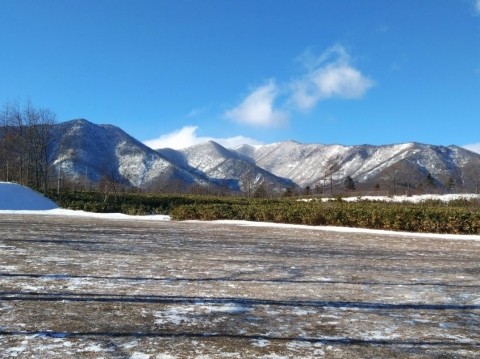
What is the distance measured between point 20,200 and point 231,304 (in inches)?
1089

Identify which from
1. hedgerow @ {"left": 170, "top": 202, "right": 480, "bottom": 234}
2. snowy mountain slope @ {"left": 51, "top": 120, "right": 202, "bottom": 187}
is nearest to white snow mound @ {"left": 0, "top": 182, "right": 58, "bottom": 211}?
hedgerow @ {"left": 170, "top": 202, "right": 480, "bottom": 234}

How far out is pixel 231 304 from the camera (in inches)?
190

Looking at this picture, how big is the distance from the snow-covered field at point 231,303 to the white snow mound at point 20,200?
66.1ft

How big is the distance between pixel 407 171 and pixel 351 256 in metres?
117

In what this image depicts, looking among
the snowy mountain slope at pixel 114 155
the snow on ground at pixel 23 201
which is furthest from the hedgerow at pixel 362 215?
the snowy mountain slope at pixel 114 155

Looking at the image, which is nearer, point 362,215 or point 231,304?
point 231,304

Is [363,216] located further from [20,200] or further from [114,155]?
[114,155]

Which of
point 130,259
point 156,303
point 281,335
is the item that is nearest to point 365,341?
point 281,335

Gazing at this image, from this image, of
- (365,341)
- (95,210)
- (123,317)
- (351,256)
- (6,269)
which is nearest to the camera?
(365,341)

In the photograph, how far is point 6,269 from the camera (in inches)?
250

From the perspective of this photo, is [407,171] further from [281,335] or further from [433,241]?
[281,335]

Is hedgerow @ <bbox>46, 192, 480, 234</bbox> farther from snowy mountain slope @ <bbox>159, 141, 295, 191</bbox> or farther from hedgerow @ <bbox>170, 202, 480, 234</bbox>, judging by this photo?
snowy mountain slope @ <bbox>159, 141, 295, 191</bbox>

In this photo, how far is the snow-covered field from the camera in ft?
11.5

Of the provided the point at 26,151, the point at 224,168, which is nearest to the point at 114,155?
the point at 224,168
